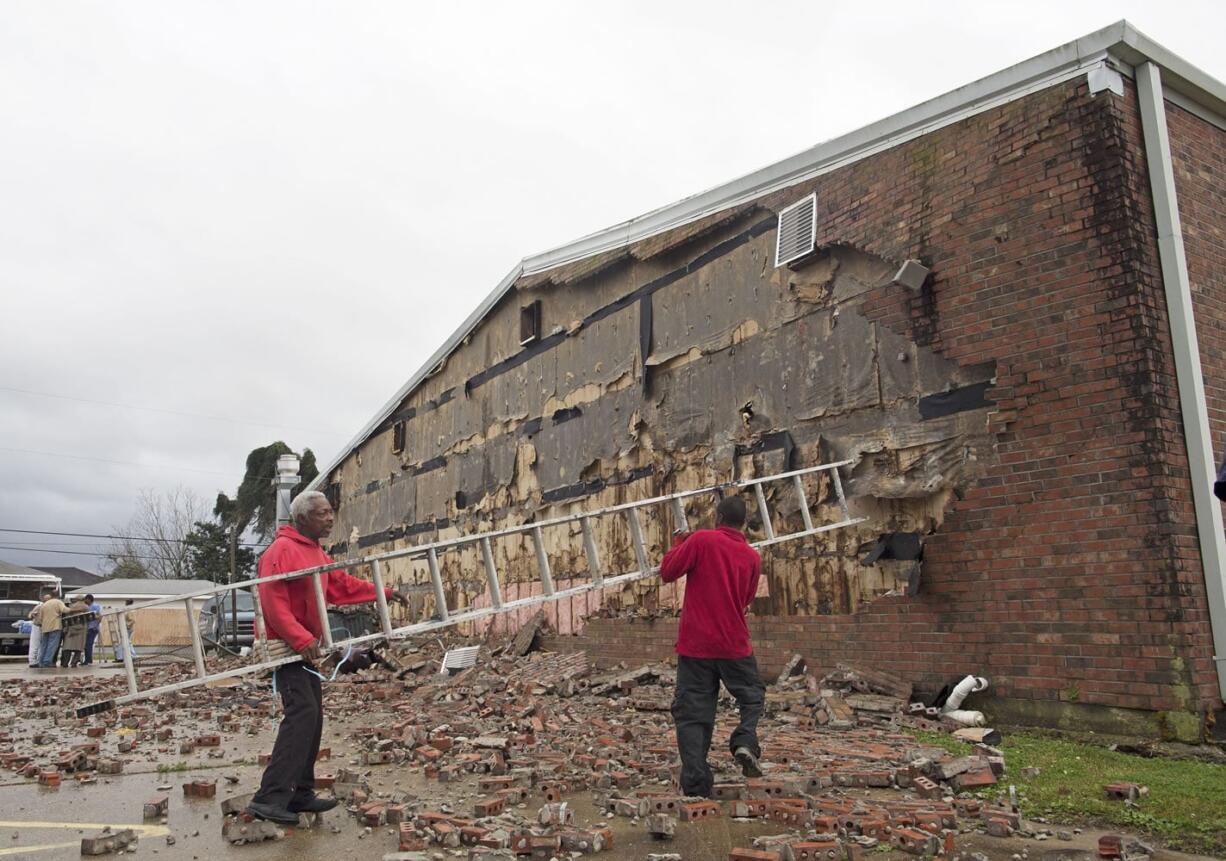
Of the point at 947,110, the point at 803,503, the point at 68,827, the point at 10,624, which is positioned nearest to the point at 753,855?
the point at 68,827

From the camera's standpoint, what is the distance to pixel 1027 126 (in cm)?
760

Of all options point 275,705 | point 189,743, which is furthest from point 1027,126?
point 275,705

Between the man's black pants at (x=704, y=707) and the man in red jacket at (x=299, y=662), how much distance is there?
197cm

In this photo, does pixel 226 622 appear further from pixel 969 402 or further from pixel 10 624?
pixel 969 402

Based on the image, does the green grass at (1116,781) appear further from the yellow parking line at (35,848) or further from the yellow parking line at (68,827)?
the yellow parking line at (35,848)

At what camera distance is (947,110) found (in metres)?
8.20

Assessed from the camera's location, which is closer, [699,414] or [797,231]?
[797,231]

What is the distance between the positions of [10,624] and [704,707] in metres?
26.4

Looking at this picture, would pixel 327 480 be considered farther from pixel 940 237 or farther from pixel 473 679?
pixel 940 237

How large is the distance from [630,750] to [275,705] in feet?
18.7

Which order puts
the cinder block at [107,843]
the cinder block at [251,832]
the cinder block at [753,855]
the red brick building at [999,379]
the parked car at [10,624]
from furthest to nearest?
the parked car at [10,624], the red brick building at [999,379], the cinder block at [251,832], the cinder block at [107,843], the cinder block at [753,855]

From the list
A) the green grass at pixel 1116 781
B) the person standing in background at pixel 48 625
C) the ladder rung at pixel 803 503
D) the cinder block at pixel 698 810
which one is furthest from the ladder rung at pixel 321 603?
the person standing in background at pixel 48 625

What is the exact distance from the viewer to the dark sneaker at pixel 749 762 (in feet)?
17.9

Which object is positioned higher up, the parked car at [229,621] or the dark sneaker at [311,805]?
the parked car at [229,621]
